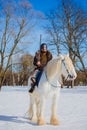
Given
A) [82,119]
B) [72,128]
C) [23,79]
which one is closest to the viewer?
[72,128]

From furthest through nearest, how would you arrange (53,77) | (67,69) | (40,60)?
1. (40,60)
2. (53,77)
3. (67,69)

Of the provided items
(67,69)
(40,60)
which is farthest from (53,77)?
(40,60)

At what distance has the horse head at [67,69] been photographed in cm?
717

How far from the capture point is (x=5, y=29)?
2933cm

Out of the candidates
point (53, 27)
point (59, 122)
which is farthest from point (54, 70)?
point (53, 27)

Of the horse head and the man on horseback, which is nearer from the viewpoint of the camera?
the horse head

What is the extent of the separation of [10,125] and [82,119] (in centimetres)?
205

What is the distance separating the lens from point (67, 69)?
721 centimetres

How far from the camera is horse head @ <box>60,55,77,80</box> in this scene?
23.5 ft

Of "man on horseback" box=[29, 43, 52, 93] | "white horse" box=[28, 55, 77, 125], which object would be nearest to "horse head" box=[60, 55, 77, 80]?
"white horse" box=[28, 55, 77, 125]

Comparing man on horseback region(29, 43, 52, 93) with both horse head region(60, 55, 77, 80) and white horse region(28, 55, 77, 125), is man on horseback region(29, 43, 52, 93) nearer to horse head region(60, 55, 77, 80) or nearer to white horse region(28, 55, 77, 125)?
white horse region(28, 55, 77, 125)

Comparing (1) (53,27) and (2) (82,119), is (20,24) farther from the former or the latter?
(2) (82,119)

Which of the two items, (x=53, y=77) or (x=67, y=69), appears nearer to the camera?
(x=67, y=69)

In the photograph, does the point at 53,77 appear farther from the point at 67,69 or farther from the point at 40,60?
the point at 40,60
